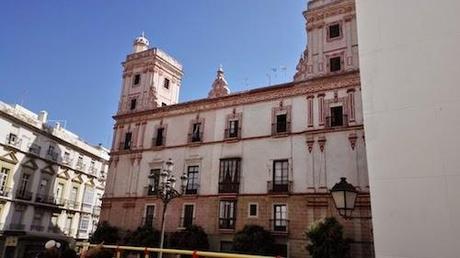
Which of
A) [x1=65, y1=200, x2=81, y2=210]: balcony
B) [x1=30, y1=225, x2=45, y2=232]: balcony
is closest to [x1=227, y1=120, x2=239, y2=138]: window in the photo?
[x1=65, y1=200, x2=81, y2=210]: balcony

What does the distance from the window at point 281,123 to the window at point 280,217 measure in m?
4.53

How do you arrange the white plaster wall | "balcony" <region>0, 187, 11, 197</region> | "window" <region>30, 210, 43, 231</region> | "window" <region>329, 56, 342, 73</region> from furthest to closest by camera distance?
"window" <region>30, 210, 43, 231</region> < "balcony" <region>0, 187, 11, 197</region> < "window" <region>329, 56, 342, 73</region> < the white plaster wall

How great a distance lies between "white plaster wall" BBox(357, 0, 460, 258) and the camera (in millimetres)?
4770

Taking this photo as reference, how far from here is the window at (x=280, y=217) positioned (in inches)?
810

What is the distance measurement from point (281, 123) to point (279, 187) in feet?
13.0

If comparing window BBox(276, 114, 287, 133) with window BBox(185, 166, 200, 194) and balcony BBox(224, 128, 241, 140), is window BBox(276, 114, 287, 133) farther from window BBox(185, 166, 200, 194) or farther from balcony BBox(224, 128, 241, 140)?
window BBox(185, 166, 200, 194)

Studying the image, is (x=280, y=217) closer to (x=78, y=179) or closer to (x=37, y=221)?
(x=37, y=221)

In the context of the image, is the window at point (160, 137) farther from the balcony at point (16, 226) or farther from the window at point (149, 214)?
the balcony at point (16, 226)

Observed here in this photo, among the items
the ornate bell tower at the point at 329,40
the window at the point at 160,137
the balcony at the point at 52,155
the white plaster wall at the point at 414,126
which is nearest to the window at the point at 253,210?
the ornate bell tower at the point at 329,40

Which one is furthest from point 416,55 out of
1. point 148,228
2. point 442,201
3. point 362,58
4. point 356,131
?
point 148,228

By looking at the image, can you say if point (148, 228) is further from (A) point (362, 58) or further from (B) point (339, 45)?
(A) point (362, 58)

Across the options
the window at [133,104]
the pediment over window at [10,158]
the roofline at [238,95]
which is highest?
the window at [133,104]

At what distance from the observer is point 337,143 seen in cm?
2027

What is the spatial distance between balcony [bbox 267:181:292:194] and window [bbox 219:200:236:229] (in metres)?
2.48
